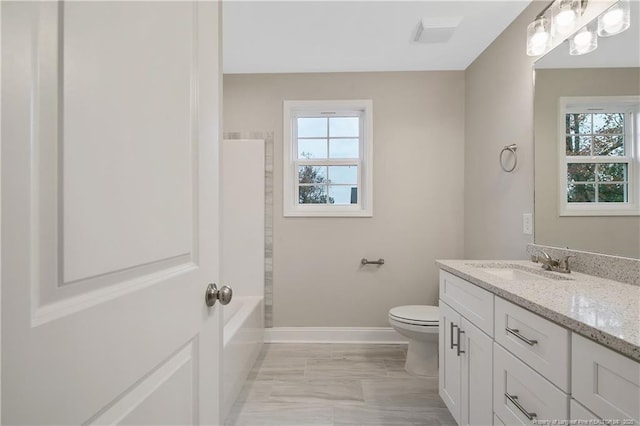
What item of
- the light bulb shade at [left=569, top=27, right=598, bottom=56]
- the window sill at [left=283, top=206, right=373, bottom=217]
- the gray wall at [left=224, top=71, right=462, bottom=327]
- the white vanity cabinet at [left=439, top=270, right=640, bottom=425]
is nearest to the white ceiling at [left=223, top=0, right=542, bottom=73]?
the gray wall at [left=224, top=71, right=462, bottom=327]

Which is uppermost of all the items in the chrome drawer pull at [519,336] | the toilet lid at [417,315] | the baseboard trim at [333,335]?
the chrome drawer pull at [519,336]

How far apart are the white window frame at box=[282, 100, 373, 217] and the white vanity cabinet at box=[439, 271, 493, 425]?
1194mm

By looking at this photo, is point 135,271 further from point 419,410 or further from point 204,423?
point 419,410

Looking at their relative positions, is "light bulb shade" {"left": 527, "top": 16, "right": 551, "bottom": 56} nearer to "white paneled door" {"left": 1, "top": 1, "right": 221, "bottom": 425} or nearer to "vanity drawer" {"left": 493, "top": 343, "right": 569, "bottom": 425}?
"vanity drawer" {"left": 493, "top": 343, "right": 569, "bottom": 425}

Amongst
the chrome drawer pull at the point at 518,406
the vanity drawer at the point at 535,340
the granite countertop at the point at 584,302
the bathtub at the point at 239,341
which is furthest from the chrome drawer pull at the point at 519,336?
the bathtub at the point at 239,341

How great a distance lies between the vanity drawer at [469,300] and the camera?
125cm

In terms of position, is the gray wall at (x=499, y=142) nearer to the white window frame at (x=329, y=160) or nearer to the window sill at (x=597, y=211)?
the window sill at (x=597, y=211)

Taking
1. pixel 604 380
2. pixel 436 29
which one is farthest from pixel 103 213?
pixel 436 29

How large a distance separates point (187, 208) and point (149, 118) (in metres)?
0.22

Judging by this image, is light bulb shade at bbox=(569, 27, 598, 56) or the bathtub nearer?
light bulb shade at bbox=(569, 27, 598, 56)

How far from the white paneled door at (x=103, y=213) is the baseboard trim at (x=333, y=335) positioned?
2026 millimetres

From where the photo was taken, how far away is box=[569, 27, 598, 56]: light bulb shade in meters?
1.43

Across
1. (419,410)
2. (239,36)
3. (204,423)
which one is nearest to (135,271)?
(204,423)

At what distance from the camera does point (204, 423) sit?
0.82m
